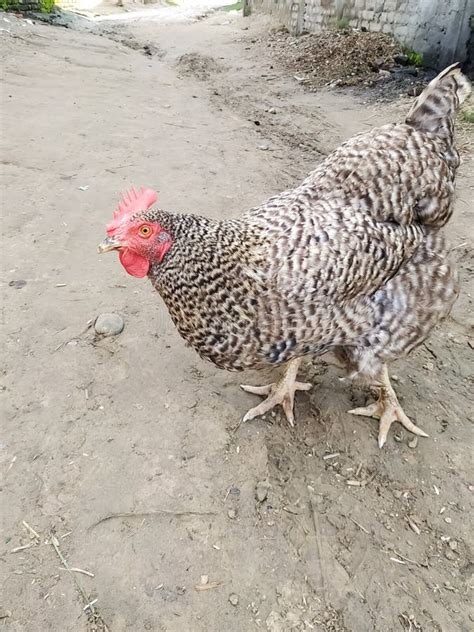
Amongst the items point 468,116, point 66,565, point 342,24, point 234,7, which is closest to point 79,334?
point 66,565

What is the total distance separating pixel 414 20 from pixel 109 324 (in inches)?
314

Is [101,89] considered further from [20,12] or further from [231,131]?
[20,12]

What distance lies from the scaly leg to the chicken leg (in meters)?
0.37

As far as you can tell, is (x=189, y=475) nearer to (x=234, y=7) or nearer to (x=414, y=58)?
(x=414, y=58)

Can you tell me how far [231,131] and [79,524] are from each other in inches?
224

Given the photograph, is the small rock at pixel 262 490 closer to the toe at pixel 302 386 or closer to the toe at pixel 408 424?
the toe at pixel 302 386

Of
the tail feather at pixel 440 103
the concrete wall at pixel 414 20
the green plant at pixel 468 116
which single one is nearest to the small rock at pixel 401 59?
the concrete wall at pixel 414 20

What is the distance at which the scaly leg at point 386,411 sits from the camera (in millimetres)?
2771

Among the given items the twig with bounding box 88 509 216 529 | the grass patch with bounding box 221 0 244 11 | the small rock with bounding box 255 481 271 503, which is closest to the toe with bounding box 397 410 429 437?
the small rock with bounding box 255 481 271 503

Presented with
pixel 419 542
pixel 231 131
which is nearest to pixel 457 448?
pixel 419 542

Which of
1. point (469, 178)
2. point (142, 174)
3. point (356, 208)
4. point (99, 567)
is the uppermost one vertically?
point (356, 208)

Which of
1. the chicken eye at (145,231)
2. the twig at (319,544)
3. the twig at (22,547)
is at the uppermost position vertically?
the chicken eye at (145,231)

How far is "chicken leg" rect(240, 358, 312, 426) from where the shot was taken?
2838 mm

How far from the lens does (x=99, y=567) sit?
2.12 metres
